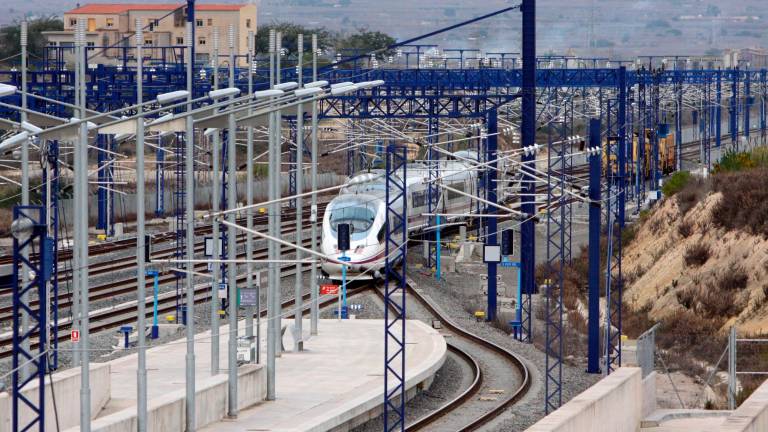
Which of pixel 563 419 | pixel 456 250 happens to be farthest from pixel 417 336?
pixel 456 250

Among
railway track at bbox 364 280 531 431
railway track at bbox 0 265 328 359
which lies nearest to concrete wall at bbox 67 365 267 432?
railway track at bbox 364 280 531 431

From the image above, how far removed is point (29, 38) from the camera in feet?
383

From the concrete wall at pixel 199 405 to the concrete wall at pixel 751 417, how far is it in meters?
7.82

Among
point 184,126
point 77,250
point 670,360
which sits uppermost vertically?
point 184,126

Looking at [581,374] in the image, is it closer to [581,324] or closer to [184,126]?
[581,324]

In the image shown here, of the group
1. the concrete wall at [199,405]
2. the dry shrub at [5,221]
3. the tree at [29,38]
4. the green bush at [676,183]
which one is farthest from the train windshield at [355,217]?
the tree at [29,38]

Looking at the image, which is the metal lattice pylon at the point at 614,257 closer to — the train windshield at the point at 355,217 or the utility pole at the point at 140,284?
the train windshield at the point at 355,217

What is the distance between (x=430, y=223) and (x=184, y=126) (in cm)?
3018

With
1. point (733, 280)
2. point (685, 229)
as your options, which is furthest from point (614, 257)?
point (733, 280)

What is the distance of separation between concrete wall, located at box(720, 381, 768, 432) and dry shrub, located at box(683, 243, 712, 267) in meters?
22.9

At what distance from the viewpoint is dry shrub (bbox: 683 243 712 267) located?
4788 cm

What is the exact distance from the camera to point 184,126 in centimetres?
2483

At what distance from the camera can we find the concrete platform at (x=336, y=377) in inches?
1006

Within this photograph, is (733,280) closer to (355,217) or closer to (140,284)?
(355,217)
